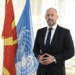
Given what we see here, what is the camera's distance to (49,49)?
1293mm

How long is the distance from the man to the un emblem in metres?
0.38

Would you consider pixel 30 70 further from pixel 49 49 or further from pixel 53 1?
pixel 53 1

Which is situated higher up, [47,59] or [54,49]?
[54,49]

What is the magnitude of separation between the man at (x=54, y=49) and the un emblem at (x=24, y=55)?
38 cm

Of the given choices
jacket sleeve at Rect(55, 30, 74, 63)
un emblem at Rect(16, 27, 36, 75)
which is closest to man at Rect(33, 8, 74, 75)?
jacket sleeve at Rect(55, 30, 74, 63)

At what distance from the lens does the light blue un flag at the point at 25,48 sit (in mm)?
1697

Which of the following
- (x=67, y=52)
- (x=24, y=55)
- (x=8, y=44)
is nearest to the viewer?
(x=67, y=52)

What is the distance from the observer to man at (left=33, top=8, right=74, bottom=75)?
1.23 meters

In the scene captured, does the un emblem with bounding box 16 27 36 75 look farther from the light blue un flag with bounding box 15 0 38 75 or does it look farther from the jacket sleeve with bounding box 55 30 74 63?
the jacket sleeve with bounding box 55 30 74 63

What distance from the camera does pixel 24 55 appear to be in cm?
170

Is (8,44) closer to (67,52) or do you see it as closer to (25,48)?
(25,48)

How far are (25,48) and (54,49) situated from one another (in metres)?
0.57

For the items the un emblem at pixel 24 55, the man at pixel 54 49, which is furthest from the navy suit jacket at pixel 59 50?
the un emblem at pixel 24 55

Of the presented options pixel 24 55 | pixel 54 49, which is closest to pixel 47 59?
pixel 54 49
